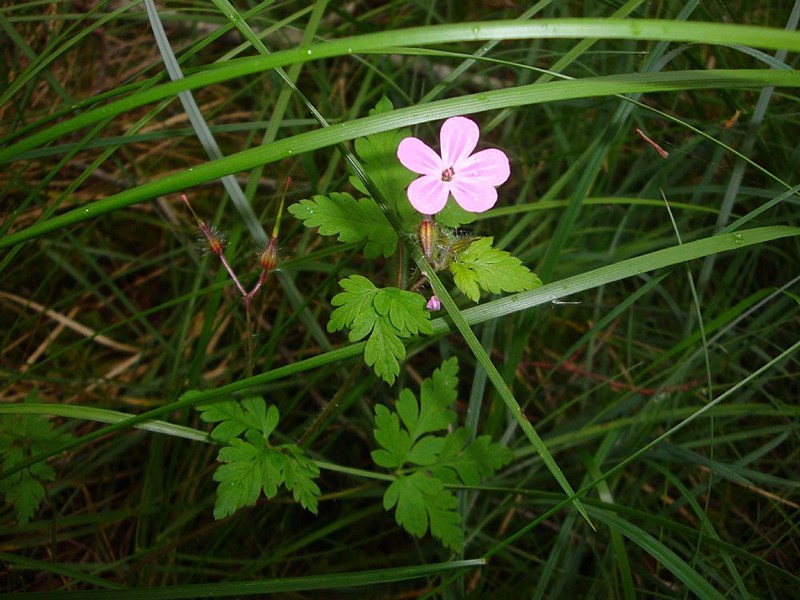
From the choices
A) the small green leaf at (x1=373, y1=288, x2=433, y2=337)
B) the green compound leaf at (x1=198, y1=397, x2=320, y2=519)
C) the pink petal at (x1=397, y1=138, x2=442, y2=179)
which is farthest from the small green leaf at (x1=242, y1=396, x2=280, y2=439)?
the pink petal at (x1=397, y1=138, x2=442, y2=179)

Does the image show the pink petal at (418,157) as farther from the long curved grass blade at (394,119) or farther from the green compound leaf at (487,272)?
the green compound leaf at (487,272)

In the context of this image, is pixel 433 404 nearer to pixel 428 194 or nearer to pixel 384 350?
pixel 384 350

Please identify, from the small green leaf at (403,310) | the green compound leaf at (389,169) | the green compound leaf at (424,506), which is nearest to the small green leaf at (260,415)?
the green compound leaf at (424,506)

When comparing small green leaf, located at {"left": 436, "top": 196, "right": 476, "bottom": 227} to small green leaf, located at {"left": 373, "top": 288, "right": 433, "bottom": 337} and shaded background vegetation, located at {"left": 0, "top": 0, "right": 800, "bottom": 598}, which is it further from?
shaded background vegetation, located at {"left": 0, "top": 0, "right": 800, "bottom": 598}

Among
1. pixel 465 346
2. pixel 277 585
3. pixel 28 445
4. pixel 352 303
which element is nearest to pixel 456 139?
pixel 352 303

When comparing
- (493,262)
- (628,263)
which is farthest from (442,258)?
(628,263)

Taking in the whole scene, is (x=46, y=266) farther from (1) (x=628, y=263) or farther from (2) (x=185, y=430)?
(1) (x=628, y=263)
